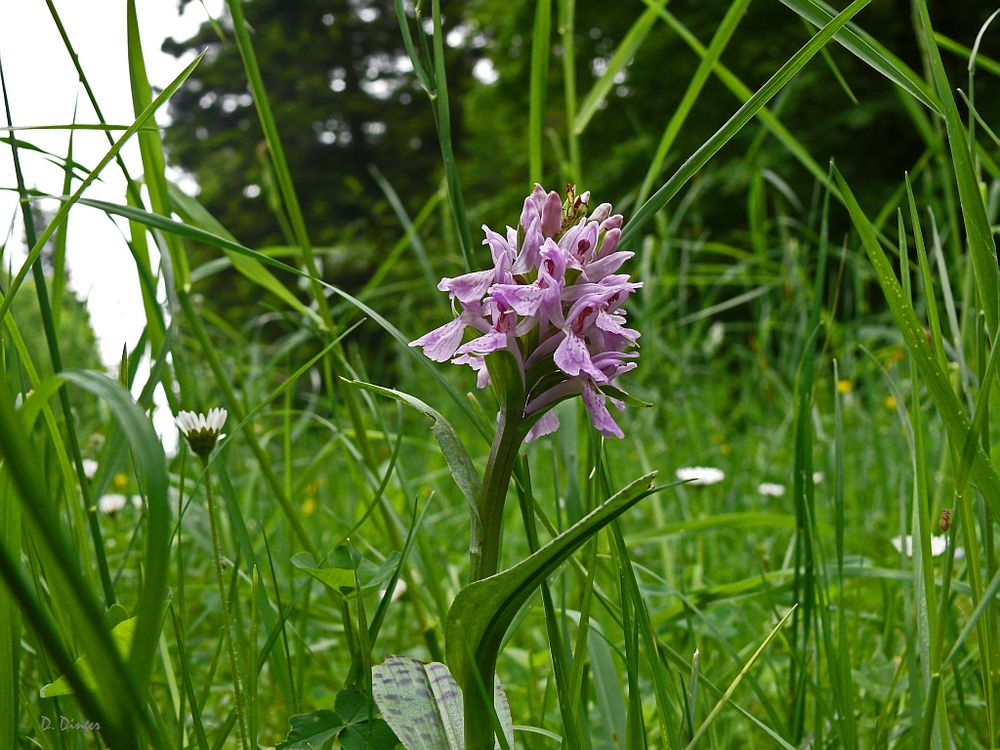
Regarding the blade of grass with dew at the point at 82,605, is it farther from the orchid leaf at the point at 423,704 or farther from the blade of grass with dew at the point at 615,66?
the blade of grass with dew at the point at 615,66

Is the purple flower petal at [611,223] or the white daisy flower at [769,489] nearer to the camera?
the purple flower petal at [611,223]

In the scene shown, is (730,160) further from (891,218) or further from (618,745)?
(618,745)

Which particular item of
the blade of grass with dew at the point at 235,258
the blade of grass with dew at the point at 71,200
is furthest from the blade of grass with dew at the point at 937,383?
the blade of grass with dew at the point at 235,258

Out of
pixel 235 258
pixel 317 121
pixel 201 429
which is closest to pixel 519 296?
pixel 201 429

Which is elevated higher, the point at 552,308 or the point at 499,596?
the point at 552,308

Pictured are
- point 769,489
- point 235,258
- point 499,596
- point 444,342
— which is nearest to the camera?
point 499,596

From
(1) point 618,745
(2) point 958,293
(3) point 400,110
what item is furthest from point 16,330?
(3) point 400,110

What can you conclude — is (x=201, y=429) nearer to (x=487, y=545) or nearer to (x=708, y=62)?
(x=487, y=545)

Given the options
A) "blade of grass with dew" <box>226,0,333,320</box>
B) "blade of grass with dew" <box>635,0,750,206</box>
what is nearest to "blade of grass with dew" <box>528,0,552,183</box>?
"blade of grass with dew" <box>635,0,750,206</box>
